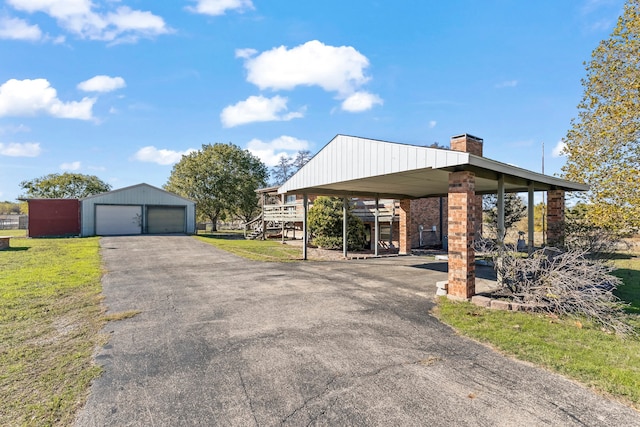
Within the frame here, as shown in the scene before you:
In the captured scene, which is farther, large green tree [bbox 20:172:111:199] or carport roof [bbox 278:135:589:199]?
large green tree [bbox 20:172:111:199]

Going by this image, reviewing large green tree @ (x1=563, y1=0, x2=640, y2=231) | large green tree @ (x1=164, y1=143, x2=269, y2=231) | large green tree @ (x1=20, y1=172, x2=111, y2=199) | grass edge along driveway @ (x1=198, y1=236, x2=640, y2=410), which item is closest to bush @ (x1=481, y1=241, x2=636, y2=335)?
grass edge along driveway @ (x1=198, y1=236, x2=640, y2=410)

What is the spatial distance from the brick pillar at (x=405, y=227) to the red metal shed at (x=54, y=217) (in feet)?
78.1

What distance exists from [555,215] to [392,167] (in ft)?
21.9

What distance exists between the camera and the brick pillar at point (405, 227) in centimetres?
1530

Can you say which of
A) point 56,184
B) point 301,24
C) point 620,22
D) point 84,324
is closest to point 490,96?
point 620,22

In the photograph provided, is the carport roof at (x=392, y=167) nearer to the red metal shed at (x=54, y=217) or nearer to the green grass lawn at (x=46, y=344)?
the green grass lawn at (x=46, y=344)

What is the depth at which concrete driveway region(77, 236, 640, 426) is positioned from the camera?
8.75 feet

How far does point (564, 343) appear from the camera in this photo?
4172 mm

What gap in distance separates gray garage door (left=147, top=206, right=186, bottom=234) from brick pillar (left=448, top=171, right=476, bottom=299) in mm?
25358

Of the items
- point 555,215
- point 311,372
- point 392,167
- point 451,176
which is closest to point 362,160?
Answer: point 392,167

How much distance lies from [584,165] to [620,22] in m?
5.66

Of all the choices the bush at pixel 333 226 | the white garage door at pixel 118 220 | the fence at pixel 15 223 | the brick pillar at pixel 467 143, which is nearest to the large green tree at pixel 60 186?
the fence at pixel 15 223

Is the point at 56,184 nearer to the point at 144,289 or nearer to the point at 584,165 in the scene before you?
the point at 144,289

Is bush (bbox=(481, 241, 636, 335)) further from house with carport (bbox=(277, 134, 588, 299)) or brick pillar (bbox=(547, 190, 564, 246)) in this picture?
brick pillar (bbox=(547, 190, 564, 246))
